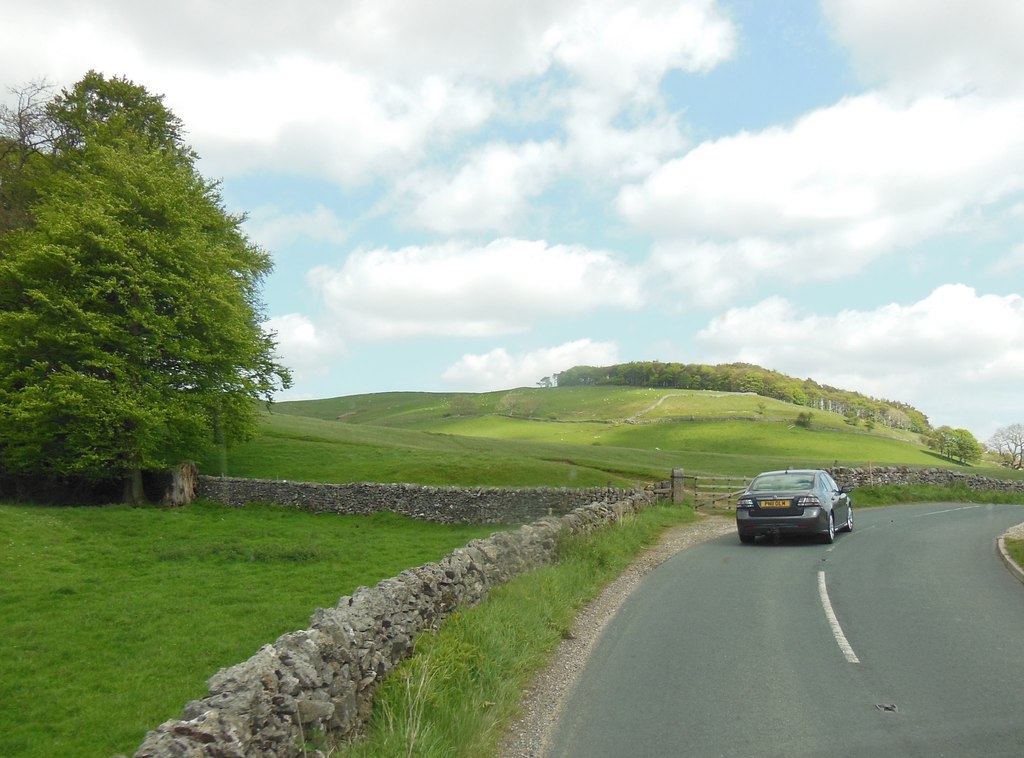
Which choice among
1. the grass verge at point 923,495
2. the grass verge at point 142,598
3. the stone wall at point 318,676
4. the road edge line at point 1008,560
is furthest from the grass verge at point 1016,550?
the grass verge at point 923,495

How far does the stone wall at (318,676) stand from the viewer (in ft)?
15.1

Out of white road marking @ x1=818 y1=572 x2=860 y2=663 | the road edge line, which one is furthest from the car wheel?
white road marking @ x1=818 y1=572 x2=860 y2=663

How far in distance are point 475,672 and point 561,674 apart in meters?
1.13

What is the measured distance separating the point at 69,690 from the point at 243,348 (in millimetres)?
24331

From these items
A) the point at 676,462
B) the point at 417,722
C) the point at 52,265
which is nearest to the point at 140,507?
the point at 52,265

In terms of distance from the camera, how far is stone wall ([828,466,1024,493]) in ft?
128

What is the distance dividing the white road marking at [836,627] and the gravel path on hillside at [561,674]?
291 centimetres

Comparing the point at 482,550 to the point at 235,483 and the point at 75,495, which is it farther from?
the point at 75,495

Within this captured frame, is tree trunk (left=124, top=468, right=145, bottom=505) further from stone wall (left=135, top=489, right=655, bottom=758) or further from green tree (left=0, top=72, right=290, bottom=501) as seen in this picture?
stone wall (left=135, top=489, right=655, bottom=758)

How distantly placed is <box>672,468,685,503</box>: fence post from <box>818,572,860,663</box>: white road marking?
15960mm

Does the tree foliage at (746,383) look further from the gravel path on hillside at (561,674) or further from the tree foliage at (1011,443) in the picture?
the gravel path on hillside at (561,674)

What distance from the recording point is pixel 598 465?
45000mm

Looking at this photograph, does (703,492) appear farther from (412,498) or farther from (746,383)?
(746,383)

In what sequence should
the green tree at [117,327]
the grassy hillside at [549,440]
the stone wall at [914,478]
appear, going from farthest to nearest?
the stone wall at [914,478] → the grassy hillside at [549,440] → the green tree at [117,327]
